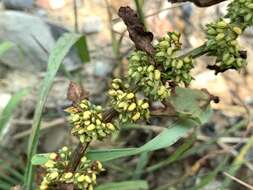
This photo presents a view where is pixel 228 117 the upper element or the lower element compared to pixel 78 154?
lower

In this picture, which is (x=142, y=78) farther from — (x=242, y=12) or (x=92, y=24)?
(x=92, y=24)

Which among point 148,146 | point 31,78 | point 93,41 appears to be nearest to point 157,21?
point 93,41

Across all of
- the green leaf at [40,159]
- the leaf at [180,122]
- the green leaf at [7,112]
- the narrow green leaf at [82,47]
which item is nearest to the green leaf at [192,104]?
the leaf at [180,122]

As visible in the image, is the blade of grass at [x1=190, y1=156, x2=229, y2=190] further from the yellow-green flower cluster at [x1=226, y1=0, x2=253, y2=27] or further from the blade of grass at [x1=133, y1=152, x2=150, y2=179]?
the yellow-green flower cluster at [x1=226, y1=0, x2=253, y2=27]

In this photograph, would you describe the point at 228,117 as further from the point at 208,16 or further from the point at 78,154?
the point at 78,154

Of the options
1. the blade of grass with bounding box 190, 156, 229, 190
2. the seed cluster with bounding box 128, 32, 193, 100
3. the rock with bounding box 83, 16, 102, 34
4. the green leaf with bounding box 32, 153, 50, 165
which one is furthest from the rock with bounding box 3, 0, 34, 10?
the seed cluster with bounding box 128, 32, 193, 100

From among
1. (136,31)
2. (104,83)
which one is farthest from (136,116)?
(104,83)

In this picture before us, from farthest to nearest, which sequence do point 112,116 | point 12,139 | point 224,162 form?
point 12,139 → point 224,162 → point 112,116

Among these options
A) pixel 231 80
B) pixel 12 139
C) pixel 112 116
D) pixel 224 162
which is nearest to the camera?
pixel 112 116
